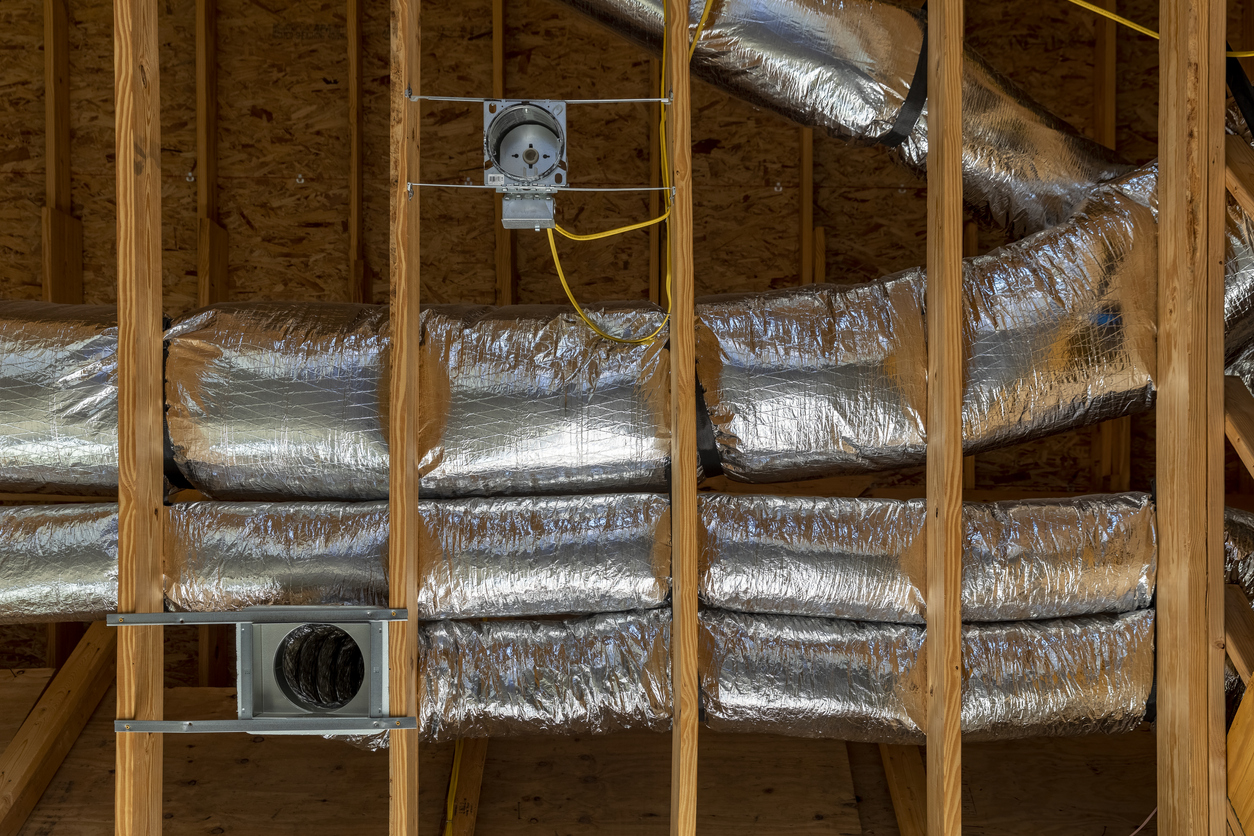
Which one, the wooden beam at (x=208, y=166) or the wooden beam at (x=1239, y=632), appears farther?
the wooden beam at (x=208, y=166)

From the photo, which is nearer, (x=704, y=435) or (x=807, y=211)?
(x=704, y=435)

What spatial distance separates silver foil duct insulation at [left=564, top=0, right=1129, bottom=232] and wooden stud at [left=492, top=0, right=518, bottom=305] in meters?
1.19

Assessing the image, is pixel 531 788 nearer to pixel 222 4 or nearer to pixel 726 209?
pixel 726 209

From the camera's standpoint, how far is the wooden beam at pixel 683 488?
1.64 m

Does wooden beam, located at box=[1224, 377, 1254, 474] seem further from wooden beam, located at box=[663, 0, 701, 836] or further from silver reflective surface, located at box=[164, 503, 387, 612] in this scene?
silver reflective surface, located at box=[164, 503, 387, 612]

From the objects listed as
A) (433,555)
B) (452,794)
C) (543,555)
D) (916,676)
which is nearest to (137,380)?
(433,555)

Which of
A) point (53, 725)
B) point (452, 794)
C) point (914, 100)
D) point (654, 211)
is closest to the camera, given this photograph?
point (914, 100)

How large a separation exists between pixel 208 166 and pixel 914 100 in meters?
2.48

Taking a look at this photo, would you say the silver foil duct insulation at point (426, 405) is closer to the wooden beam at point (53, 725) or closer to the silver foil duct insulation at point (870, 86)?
the silver foil duct insulation at point (870, 86)

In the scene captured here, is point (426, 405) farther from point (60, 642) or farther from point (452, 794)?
point (60, 642)

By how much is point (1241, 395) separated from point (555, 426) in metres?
1.43

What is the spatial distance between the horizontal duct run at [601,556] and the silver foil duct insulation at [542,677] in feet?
0.18

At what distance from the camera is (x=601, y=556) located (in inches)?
71.1

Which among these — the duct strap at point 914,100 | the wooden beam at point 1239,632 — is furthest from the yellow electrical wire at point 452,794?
the duct strap at point 914,100
